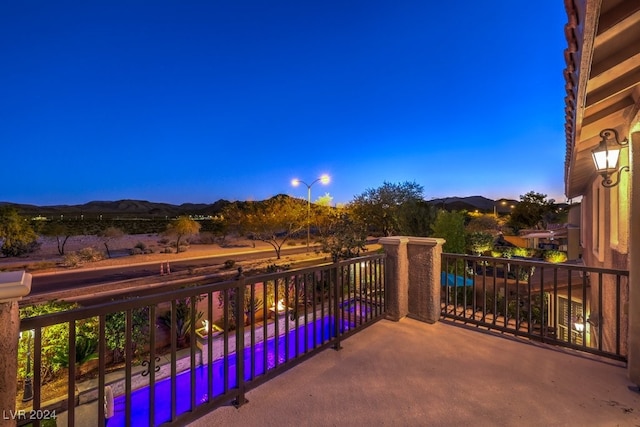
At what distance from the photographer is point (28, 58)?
1473 centimetres

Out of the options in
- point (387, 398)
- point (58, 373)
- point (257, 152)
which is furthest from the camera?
point (257, 152)

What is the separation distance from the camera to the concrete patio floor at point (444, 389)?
2316mm

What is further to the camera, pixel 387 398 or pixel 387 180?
pixel 387 180

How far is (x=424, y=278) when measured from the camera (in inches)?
177

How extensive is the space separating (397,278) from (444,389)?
187cm

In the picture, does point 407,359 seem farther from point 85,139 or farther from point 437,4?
point 85,139

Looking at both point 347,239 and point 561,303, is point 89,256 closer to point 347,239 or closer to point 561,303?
point 347,239

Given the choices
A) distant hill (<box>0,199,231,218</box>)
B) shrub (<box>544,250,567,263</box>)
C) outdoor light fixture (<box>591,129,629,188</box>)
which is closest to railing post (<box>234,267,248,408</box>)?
outdoor light fixture (<box>591,129,629,188</box>)

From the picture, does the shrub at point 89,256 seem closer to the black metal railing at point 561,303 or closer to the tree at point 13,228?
the tree at point 13,228

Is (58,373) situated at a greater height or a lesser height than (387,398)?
lesser

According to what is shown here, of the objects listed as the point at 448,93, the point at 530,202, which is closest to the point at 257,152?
the point at 448,93

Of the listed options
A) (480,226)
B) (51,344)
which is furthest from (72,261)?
(480,226)

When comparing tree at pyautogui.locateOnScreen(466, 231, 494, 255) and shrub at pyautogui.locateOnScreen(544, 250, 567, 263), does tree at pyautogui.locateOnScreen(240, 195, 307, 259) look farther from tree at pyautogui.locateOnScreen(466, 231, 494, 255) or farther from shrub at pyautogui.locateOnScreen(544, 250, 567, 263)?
shrub at pyautogui.locateOnScreen(544, 250, 567, 263)

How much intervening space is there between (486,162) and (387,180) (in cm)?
1755
